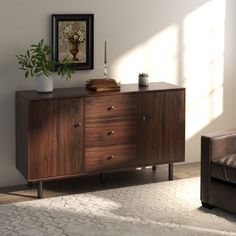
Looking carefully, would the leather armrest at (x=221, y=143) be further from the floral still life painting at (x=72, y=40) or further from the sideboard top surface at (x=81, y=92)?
the floral still life painting at (x=72, y=40)

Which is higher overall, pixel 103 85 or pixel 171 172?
pixel 103 85

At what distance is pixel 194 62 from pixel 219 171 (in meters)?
1.59

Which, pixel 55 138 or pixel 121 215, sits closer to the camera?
pixel 121 215

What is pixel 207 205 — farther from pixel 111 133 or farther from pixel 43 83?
pixel 43 83

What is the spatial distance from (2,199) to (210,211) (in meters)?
1.60

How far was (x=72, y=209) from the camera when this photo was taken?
5.05 m

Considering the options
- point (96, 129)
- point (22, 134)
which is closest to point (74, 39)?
point (96, 129)

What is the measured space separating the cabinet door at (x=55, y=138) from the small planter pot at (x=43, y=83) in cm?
20

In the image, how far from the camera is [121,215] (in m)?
4.92

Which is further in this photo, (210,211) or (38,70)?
(38,70)

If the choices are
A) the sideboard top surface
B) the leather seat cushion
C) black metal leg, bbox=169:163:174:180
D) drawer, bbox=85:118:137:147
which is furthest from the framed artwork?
the leather seat cushion

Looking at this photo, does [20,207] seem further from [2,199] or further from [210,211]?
[210,211]

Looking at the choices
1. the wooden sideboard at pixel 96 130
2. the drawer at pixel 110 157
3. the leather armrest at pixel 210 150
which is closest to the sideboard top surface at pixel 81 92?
the wooden sideboard at pixel 96 130

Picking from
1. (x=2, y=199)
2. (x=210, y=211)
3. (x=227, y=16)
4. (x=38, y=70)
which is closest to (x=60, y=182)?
(x=2, y=199)
